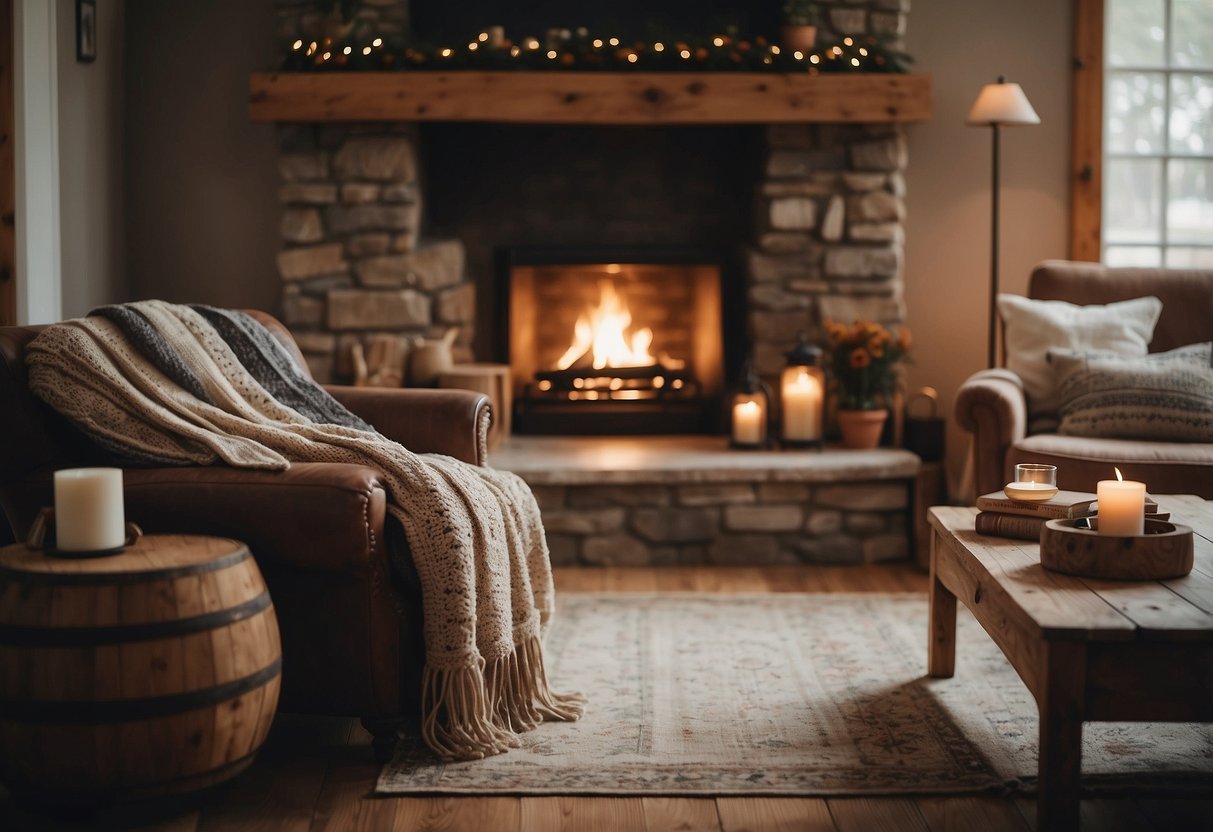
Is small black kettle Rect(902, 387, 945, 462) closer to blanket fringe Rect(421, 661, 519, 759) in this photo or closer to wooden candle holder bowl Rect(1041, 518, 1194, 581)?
wooden candle holder bowl Rect(1041, 518, 1194, 581)

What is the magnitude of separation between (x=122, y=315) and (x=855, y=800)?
1749 mm

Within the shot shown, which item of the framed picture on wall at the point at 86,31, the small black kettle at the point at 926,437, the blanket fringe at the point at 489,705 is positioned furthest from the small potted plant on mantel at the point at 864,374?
the framed picture on wall at the point at 86,31

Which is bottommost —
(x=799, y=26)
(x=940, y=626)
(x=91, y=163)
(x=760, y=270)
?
(x=940, y=626)

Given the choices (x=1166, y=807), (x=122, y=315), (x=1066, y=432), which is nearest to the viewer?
(x=1166, y=807)

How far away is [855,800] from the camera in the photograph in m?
2.20

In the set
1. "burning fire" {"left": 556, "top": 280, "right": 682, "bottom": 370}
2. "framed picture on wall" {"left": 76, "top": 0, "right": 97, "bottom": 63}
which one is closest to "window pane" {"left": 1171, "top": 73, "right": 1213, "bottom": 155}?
"burning fire" {"left": 556, "top": 280, "right": 682, "bottom": 370}

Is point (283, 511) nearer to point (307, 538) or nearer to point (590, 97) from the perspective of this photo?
point (307, 538)

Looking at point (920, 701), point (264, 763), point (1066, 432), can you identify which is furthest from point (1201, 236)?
point (264, 763)

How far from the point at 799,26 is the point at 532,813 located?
3008 millimetres

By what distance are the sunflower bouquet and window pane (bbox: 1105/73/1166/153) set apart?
1205 millimetres

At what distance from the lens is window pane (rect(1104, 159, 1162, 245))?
15.5ft

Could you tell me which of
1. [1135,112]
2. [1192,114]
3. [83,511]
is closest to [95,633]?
[83,511]

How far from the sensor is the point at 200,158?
15.5 feet

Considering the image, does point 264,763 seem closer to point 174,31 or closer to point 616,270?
point 616,270
